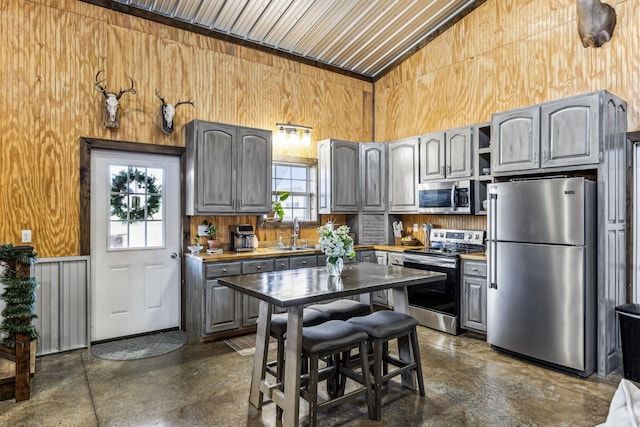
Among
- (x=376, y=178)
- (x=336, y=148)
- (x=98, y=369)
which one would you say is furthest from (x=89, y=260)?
(x=376, y=178)

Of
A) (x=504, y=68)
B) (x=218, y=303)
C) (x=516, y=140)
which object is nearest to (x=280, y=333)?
(x=218, y=303)

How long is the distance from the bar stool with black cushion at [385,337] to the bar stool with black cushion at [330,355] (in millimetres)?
56

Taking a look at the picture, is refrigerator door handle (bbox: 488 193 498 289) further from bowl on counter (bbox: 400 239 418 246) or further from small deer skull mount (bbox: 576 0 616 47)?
small deer skull mount (bbox: 576 0 616 47)

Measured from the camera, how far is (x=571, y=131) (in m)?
3.49

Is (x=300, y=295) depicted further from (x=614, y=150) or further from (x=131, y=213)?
(x=614, y=150)

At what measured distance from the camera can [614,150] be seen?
3.50 metres

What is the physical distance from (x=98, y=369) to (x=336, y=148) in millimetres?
3778

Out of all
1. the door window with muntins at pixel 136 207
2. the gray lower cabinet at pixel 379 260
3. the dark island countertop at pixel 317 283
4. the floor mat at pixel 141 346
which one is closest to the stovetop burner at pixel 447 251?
the gray lower cabinet at pixel 379 260

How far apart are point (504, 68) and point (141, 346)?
5.13 meters

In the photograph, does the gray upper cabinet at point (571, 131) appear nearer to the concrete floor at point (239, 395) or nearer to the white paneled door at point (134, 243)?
the concrete floor at point (239, 395)

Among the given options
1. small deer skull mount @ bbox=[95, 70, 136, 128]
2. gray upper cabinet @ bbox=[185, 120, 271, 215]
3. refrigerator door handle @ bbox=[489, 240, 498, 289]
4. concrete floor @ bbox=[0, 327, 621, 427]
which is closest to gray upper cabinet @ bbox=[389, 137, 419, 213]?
refrigerator door handle @ bbox=[489, 240, 498, 289]

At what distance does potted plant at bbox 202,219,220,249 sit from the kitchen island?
1673mm

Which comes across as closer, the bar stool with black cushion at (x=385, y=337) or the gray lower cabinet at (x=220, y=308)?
the bar stool with black cushion at (x=385, y=337)

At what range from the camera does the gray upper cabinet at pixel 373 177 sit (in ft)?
18.7
